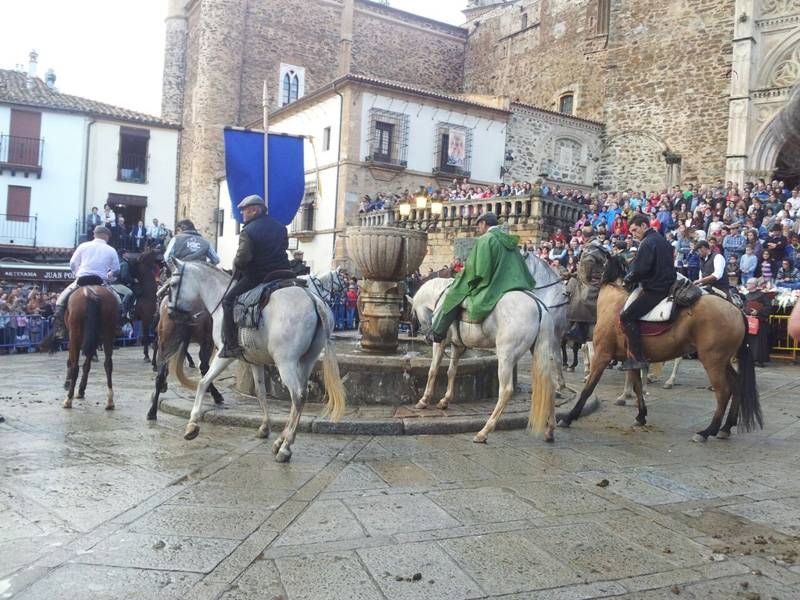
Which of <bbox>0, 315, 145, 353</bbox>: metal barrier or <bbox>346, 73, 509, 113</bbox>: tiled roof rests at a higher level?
<bbox>346, 73, 509, 113</bbox>: tiled roof

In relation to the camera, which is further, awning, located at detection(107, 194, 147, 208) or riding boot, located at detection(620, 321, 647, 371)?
awning, located at detection(107, 194, 147, 208)

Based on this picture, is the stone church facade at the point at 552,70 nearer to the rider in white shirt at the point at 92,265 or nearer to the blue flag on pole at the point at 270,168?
the blue flag on pole at the point at 270,168

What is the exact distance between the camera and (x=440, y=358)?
7648 mm

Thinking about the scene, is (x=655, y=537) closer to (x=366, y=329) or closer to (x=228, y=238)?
(x=366, y=329)

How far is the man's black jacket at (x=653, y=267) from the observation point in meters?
7.08

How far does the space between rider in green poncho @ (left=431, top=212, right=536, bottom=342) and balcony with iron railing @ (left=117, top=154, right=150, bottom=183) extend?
30801mm

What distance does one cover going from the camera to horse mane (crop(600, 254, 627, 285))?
25.3 ft

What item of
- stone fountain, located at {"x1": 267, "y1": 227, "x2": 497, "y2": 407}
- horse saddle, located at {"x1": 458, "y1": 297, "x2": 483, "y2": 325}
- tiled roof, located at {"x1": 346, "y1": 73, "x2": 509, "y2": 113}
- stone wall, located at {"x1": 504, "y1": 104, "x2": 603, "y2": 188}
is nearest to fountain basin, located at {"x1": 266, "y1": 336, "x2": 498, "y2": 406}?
stone fountain, located at {"x1": 267, "y1": 227, "x2": 497, "y2": 407}

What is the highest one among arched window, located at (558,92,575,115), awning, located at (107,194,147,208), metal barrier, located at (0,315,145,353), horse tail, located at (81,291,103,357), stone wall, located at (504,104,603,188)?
arched window, located at (558,92,575,115)

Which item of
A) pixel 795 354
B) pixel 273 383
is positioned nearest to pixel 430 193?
pixel 795 354

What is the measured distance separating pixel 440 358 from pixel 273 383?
2.00 meters

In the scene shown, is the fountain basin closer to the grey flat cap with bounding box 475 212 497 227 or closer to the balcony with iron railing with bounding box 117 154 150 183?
the grey flat cap with bounding box 475 212 497 227

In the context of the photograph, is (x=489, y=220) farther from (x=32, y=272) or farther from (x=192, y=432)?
(x=32, y=272)

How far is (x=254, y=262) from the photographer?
5.92 meters
